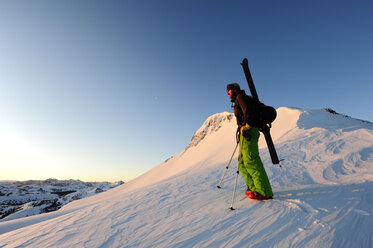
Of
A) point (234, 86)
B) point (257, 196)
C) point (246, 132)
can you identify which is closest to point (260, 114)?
point (246, 132)

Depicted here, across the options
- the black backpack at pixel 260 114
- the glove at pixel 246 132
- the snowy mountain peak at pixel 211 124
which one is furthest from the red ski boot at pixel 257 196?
the snowy mountain peak at pixel 211 124

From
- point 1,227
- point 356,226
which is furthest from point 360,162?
point 1,227

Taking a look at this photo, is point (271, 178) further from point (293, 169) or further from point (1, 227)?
point (1, 227)

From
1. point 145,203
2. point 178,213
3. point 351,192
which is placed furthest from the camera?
point 145,203

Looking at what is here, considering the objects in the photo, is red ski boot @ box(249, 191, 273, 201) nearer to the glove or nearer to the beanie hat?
the glove

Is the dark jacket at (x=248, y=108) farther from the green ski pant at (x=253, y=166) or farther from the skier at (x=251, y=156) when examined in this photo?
the green ski pant at (x=253, y=166)

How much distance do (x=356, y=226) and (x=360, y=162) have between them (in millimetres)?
3955

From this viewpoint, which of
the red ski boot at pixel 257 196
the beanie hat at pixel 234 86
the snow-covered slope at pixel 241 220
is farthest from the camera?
the beanie hat at pixel 234 86

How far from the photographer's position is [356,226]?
6.26 ft

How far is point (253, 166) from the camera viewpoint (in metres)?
3.18

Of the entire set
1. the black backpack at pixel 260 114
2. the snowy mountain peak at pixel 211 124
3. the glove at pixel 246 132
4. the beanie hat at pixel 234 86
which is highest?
the snowy mountain peak at pixel 211 124

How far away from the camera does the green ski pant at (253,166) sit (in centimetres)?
303

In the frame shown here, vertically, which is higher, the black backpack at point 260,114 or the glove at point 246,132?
the black backpack at point 260,114

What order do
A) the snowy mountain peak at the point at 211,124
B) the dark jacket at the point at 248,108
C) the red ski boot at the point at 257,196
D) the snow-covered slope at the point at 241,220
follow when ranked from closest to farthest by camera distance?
1. the snow-covered slope at the point at 241,220
2. the red ski boot at the point at 257,196
3. the dark jacket at the point at 248,108
4. the snowy mountain peak at the point at 211,124
